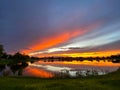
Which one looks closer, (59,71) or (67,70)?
(67,70)

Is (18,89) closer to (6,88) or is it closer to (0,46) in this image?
(6,88)

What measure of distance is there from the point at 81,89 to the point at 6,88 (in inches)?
352

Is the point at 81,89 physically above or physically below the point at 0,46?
below

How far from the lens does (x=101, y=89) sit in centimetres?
3192

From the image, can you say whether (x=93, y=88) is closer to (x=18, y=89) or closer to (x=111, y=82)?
(x=111, y=82)

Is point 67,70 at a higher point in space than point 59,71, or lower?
lower

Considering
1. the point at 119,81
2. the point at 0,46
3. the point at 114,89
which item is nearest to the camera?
the point at 114,89

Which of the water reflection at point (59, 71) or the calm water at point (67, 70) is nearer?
the water reflection at point (59, 71)

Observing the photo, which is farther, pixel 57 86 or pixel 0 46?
pixel 0 46

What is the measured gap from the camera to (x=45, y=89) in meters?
31.3

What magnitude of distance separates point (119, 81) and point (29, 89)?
12899mm

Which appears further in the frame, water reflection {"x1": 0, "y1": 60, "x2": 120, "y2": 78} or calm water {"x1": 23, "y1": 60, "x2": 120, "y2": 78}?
calm water {"x1": 23, "y1": 60, "x2": 120, "y2": 78}

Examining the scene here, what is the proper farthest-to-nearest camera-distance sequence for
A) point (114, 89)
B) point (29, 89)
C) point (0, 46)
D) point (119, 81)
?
point (0, 46) < point (119, 81) < point (114, 89) < point (29, 89)

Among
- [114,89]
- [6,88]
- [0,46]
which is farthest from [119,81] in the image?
[0,46]
